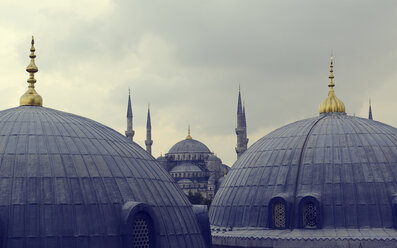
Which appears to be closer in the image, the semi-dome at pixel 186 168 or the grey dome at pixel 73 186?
the grey dome at pixel 73 186

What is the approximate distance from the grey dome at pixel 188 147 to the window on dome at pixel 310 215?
133 m

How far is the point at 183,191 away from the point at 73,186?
1215 centimetres

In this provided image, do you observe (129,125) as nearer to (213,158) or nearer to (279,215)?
(213,158)

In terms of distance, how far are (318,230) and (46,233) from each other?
19.7 m

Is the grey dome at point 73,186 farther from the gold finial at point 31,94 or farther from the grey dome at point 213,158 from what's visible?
the grey dome at point 213,158

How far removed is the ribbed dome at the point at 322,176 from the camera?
144 feet

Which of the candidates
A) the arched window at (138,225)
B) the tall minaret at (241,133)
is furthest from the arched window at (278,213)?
the tall minaret at (241,133)

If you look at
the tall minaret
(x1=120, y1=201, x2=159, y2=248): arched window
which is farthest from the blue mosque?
the tall minaret

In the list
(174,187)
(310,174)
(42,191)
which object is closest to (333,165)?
(310,174)

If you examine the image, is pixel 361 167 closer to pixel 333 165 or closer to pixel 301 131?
pixel 333 165

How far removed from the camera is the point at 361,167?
45062 mm

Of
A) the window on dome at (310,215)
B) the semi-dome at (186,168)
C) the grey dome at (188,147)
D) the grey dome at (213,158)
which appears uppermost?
the grey dome at (188,147)

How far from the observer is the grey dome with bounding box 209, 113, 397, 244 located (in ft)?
144

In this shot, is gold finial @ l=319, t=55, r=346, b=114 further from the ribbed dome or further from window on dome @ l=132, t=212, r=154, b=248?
window on dome @ l=132, t=212, r=154, b=248
